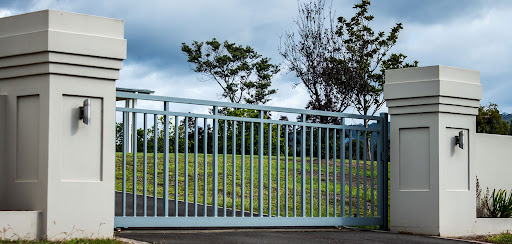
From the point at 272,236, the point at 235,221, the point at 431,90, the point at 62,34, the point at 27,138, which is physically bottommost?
the point at 272,236

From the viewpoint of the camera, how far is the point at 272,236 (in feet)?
27.3

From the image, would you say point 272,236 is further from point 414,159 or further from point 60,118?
point 60,118

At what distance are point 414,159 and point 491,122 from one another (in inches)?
890

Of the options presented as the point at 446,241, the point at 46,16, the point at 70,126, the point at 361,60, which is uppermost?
the point at 361,60

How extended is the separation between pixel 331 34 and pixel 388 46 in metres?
2.64

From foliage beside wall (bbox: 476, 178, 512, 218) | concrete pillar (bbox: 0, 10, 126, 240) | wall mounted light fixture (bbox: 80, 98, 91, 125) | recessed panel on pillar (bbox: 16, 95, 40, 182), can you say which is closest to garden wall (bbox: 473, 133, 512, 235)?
foliage beside wall (bbox: 476, 178, 512, 218)

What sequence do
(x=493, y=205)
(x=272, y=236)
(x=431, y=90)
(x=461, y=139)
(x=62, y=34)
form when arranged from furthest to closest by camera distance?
(x=493, y=205) < (x=461, y=139) < (x=431, y=90) < (x=272, y=236) < (x=62, y=34)

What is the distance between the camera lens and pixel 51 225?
6.63 metres

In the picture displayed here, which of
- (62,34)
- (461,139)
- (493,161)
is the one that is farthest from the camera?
(493,161)

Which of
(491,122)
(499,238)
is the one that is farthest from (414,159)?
(491,122)

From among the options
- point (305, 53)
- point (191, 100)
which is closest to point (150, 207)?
point (191, 100)

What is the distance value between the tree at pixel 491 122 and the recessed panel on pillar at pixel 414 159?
20.9m

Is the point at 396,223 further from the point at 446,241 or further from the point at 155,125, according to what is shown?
the point at 155,125

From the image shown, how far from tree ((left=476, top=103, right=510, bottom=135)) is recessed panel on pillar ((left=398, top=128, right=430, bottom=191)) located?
20.9m
